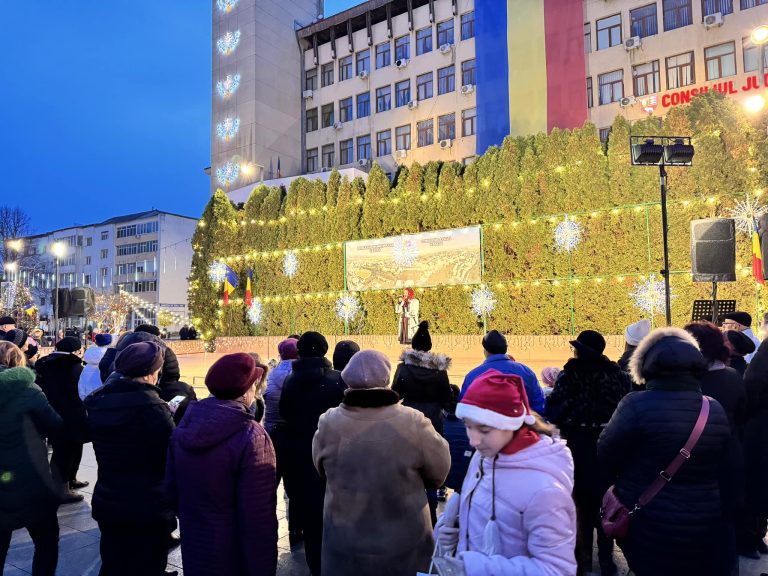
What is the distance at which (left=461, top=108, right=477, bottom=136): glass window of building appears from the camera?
96.6 ft

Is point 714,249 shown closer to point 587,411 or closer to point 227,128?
point 587,411

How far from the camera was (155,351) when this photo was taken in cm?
355

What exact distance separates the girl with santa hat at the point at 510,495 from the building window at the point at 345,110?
1379 inches

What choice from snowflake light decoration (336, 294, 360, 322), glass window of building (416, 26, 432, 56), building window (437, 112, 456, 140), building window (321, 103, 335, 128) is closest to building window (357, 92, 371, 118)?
building window (321, 103, 335, 128)

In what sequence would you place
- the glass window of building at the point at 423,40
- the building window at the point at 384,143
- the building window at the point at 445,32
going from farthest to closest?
the building window at the point at 384,143, the glass window of building at the point at 423,40, the building window at the point at 445,32

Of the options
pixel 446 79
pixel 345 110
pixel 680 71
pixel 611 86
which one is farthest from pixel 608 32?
pixel 345 110

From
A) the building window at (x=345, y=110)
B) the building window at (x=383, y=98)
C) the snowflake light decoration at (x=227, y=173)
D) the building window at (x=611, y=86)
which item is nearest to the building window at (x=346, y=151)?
the building window at (x=345, y=110)

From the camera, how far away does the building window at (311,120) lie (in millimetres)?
36906

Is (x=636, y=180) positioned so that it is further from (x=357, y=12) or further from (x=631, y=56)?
(x=357, y=12)

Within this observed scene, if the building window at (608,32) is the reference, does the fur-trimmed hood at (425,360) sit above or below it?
below

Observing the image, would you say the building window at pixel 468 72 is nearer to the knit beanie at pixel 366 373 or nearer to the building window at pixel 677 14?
the building window at pixel 677 14

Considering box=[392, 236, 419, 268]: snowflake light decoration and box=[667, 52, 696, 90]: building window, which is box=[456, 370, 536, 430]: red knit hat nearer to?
box=[392, 236, 419, 268]: snowflake light decoration

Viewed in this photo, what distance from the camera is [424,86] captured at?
31688mm

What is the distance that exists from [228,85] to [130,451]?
37.2 m
